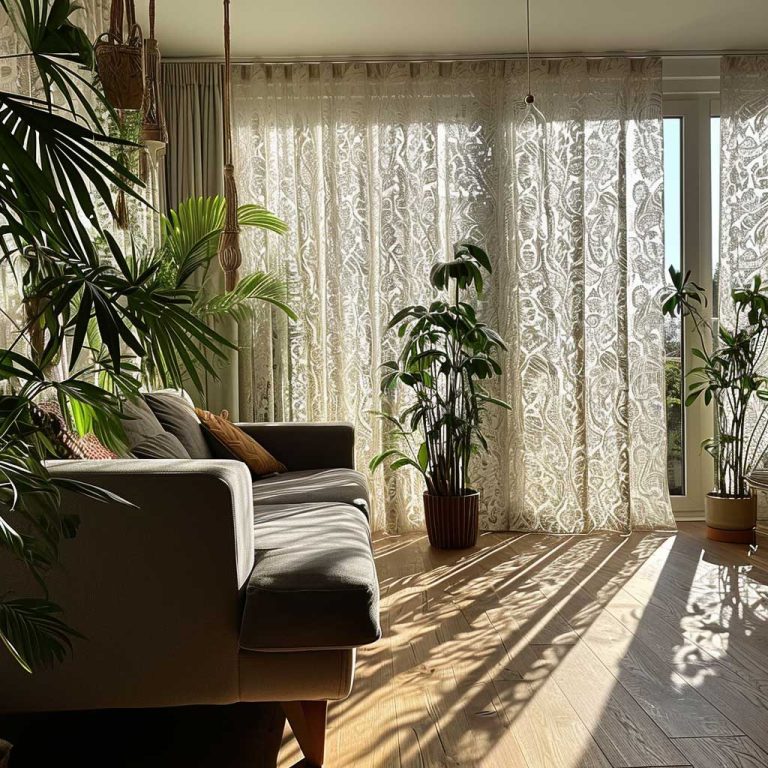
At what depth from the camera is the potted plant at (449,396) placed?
413cm

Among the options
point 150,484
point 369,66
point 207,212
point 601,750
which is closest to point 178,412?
point 207,212

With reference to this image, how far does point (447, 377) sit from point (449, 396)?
0.10 meters

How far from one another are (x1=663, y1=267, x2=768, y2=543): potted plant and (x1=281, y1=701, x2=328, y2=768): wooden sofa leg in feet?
9.27

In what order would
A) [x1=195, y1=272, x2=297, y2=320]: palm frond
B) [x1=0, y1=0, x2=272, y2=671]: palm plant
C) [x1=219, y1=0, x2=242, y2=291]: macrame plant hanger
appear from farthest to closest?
[x1=195, y1=272, x2=297, y2=320]: palm frond < [x1=219, y1=0, x2=242, y2=291]: macrame plant hanger < [x1=0, y1=0, x2=272, y2=671]: palm plant

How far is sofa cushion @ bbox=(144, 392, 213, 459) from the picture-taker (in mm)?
3100

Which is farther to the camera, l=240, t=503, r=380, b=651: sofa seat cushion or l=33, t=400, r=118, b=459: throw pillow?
l=33, t=400, r=118, b=459: throw pillow

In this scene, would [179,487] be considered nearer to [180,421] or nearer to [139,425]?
[139,425]

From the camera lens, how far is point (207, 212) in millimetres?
3984

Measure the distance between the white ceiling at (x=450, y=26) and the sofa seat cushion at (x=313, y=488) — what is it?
221 cm

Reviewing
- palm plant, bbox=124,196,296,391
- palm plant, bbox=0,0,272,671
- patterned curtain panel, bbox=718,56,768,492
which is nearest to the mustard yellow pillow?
palm plant, bbox=124,196,296,391

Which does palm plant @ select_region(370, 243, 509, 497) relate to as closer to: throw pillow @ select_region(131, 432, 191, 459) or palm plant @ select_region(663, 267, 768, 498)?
palm plant @ select_region(663, 267, 768, 498)

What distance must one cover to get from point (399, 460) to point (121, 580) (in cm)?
255

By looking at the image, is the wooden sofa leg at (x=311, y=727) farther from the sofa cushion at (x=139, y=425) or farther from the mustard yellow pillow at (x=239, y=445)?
the mustard yellow pillow at (x=239, y=445)

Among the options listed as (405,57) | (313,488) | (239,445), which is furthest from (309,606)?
(405,57)
